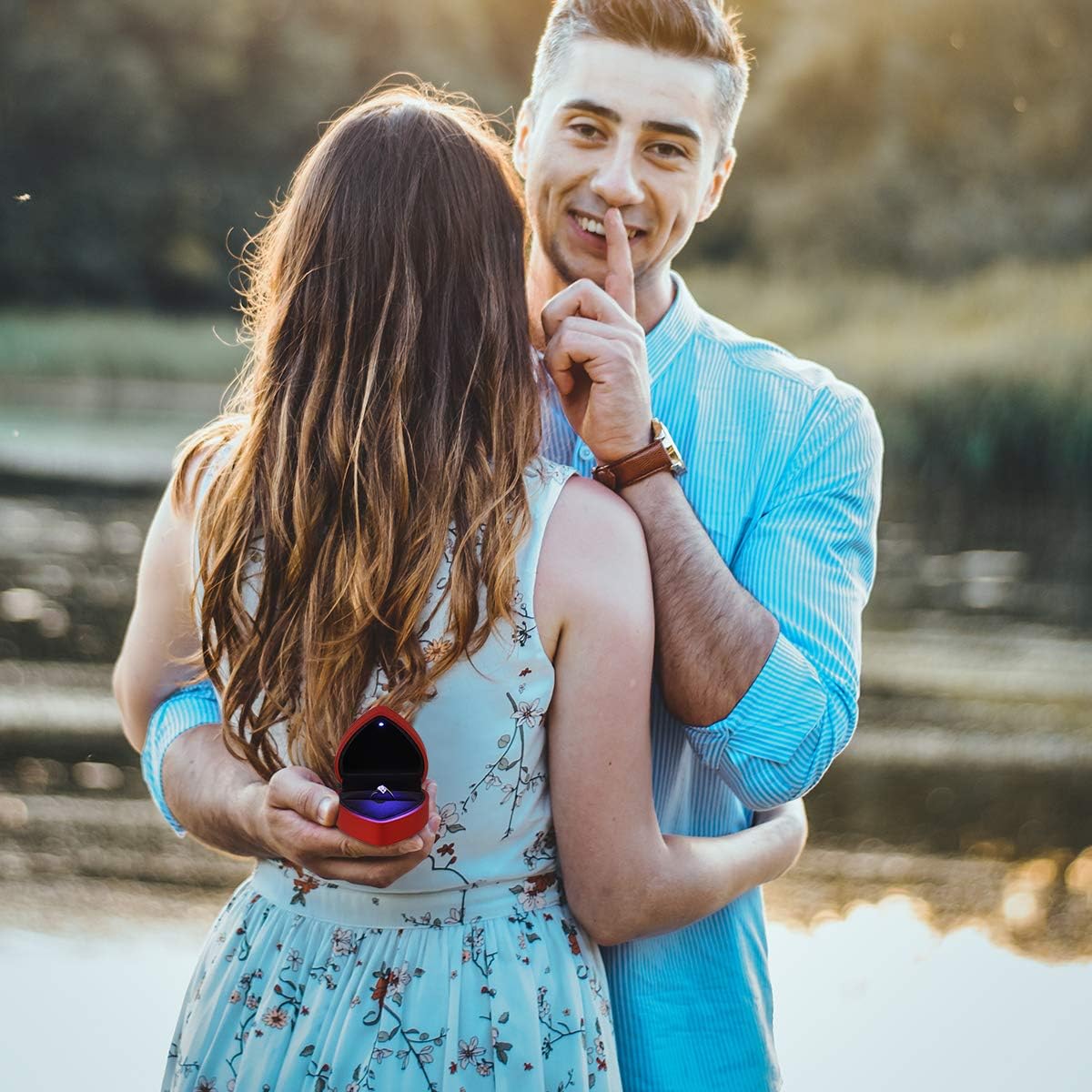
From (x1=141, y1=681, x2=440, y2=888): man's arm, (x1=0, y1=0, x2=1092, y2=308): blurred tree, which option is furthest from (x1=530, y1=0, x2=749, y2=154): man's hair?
(x1=0, y1=0, x2=1092, y2=308): blurred tree

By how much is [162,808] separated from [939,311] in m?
10.4

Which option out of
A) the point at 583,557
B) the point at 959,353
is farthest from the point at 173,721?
the point at 959,353

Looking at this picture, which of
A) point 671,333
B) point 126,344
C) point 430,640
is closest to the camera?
point 430,640

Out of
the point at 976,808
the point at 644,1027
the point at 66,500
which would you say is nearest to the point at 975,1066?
the point at 976,808

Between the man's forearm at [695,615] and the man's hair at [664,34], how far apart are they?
59cm

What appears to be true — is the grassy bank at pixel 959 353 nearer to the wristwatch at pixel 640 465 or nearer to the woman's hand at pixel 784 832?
the woman's hand at pixel 784 832

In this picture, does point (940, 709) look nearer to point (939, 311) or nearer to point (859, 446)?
point (859, 446)

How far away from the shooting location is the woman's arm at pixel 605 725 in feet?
3.83

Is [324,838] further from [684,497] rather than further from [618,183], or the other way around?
[618,183]

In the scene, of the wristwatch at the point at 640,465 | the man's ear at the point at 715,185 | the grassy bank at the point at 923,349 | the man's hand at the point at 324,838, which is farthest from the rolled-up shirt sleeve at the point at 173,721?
the grassy bank at the point at 923,349

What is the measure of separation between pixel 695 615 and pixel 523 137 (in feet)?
2.61

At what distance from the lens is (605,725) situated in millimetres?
1178

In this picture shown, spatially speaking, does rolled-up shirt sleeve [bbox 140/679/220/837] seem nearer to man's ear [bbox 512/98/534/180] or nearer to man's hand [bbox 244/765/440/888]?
man's hand [bbox 244/765/440/888]

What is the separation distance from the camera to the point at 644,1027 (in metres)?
1.36
